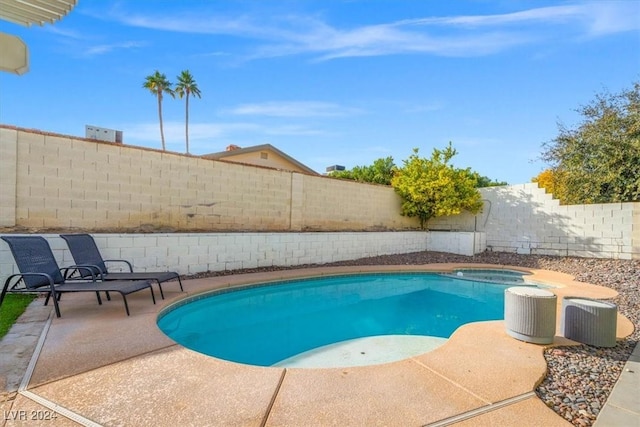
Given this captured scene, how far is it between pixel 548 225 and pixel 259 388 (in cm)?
1176

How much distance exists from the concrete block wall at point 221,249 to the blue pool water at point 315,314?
4.14 feet

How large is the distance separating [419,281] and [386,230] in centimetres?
398

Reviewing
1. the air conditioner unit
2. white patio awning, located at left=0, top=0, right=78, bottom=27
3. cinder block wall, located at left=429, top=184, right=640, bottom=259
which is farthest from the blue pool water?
cinder block wall, located at left=429, top=184, right=640, bottom=259

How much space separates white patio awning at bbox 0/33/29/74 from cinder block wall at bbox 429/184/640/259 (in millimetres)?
12906

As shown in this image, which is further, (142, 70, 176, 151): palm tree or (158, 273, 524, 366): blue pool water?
(142, 70, 176, 151): palm tree

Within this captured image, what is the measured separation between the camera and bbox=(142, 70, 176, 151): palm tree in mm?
27484

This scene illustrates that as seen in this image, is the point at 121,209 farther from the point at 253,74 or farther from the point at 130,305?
the point at 253,74

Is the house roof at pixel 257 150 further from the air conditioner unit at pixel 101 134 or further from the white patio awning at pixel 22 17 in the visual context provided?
the white patio awning at pixel 22 17

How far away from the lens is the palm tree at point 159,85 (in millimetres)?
27484

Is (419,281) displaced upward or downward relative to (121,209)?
downward

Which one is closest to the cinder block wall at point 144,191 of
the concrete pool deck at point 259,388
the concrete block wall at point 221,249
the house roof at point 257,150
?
the concrete block wall at point 221,249

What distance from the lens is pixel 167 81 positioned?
92.1 feet

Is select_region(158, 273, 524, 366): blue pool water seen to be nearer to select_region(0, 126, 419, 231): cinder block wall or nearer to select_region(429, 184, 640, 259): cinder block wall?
select_region(0, 126, 419, 231): cinder block wall

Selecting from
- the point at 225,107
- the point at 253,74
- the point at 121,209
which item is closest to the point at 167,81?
the point at 225,107
